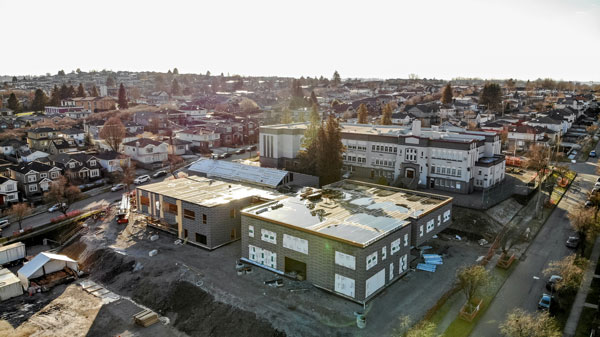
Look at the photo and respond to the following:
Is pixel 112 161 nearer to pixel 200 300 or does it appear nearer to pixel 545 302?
pixel 200 300

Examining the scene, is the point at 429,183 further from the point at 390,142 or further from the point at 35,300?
the point at 35,300

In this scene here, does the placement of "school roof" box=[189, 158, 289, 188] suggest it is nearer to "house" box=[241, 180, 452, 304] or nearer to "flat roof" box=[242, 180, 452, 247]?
"flat roof" box=[242, 180, 452, 247]

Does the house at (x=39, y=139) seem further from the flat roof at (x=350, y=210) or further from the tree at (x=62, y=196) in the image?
the flat roof at (x=350, y=210)

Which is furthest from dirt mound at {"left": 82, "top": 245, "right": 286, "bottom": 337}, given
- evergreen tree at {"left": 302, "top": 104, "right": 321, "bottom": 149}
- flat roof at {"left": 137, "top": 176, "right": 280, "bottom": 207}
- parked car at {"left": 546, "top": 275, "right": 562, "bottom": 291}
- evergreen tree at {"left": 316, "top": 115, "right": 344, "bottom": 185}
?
evergreen tree at {"left": 302, "top": 104, "right": 321, "bottom": 149}

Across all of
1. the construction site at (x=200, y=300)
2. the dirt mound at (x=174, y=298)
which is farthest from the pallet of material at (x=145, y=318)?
the dirt mound at (x=174, y=298)

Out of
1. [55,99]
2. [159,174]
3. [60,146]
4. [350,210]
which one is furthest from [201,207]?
[55,99]

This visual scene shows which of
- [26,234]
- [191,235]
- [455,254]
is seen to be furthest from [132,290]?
[455,254]
